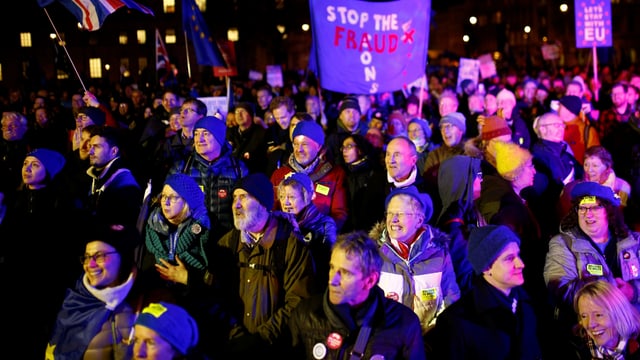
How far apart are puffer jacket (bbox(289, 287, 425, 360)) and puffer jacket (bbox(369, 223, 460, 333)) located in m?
0.90

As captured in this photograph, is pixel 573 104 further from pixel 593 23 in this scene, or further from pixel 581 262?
pixel 581 262

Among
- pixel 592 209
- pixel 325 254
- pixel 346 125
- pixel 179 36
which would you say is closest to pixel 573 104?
pixel 346 125

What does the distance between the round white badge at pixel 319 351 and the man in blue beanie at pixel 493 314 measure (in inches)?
30.3

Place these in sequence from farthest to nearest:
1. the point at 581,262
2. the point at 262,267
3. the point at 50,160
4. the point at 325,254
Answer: the point at 50,160
the point at 325,254
the point at 581,262
the point at 262,267

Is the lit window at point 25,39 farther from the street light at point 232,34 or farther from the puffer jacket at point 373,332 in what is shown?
the puffer jacket at point 373,332

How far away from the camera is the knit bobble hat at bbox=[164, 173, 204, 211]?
5.45m

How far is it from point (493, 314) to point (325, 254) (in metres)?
1.66

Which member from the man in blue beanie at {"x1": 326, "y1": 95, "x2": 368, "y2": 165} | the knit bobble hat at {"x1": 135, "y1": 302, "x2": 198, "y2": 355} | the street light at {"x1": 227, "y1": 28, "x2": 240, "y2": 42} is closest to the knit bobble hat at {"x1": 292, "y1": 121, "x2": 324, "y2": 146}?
the man in blue beanie at {"x1": 326, "y1": 95, "x2": 368, "y2": 165}

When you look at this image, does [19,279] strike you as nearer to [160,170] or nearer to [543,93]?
[160,170]

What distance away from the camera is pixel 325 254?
5551 mm

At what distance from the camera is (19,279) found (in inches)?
239

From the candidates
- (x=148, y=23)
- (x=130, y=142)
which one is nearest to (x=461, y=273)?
(x=130, y=142)

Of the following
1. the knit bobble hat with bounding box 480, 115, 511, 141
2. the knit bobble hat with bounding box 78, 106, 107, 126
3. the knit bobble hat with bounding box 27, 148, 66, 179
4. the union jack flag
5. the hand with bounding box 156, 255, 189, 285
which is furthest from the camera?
the union jack flag

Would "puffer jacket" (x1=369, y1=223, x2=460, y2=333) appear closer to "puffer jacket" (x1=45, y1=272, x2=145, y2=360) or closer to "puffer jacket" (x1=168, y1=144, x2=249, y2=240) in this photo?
"puffer jacket" (x1=45, y1=272, x2=145, y2=360)
